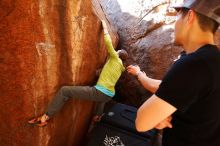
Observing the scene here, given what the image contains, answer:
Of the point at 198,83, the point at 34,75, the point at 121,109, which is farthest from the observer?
the point at 121,109

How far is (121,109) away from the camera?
2926 mm

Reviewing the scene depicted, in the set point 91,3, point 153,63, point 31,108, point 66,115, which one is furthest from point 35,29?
point 153,63

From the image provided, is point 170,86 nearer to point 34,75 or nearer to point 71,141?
point 34,75

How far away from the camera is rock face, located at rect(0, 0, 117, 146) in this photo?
2109 millimetres

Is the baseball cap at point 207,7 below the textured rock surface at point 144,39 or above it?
above

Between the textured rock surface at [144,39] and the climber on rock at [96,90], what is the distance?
0.85 metres

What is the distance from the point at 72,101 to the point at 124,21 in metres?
1.47

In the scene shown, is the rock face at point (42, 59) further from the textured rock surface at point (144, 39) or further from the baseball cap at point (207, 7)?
the baseball cap at point (207, 7)

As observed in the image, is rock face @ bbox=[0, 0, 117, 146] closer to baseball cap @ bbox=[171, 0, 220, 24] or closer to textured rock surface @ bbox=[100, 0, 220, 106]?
textured rock surface @ bbox=[100, 0, 220, 106]

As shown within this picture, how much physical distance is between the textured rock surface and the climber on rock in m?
0.85

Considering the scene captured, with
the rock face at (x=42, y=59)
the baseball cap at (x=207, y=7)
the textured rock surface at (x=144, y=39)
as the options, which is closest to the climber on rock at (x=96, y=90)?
the rock face at (x=42, y=59)

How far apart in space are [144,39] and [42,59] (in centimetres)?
157

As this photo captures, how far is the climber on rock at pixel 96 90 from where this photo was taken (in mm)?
2430

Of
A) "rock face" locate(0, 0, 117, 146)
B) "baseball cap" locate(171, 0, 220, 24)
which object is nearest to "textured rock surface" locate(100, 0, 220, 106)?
"rock face" locate(0, 0, 117, 146)
